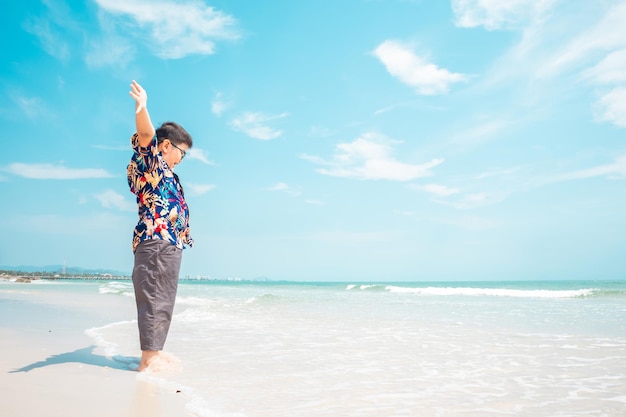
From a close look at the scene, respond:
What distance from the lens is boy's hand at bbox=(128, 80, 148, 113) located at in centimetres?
316

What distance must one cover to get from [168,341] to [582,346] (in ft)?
15.7

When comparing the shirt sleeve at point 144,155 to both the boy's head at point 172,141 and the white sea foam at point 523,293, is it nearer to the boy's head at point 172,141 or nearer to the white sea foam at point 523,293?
the boy's head at point 172,141

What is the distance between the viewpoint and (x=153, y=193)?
348 centimetres

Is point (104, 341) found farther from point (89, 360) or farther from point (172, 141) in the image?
point (172, 141)

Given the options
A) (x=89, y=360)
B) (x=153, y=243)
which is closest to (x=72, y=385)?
(x=89, y=360)

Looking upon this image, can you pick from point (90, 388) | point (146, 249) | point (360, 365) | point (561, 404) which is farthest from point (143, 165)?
point (561, 404)

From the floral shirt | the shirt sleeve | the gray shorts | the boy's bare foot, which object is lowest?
the boy's bare foot

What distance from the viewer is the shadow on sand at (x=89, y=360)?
3.51 meters

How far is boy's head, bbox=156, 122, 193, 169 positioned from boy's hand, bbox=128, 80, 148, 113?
0.48 metres

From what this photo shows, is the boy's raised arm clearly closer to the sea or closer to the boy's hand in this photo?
the boy's hand

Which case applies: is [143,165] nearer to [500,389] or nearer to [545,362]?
[500,389]

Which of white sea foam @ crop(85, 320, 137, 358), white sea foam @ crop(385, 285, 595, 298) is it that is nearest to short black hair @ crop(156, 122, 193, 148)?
white sea foam @ crop(85, 320, 137, 358)

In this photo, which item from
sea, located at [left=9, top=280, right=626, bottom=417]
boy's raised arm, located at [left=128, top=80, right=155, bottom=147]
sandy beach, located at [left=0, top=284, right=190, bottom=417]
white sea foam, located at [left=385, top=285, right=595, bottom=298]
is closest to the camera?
sandy beach, located at [left=0, top=284, right=190, bottom=417]

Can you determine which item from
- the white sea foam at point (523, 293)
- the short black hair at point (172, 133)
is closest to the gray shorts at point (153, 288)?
the short black hair at point (172, 133)
